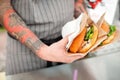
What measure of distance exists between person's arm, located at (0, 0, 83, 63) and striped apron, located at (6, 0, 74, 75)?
0.08 meters

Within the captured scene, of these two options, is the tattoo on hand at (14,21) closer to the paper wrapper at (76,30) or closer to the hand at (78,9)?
the paper wrapper at (76,30)

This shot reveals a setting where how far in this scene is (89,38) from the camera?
797 mm

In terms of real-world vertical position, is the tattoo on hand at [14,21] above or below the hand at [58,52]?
above

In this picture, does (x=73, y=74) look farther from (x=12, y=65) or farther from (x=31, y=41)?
(x=12, y=65)

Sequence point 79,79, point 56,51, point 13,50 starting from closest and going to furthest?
point 56,51
point 79,79
point 13,50

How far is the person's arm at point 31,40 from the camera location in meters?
0.77

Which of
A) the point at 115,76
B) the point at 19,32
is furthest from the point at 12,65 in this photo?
the point at 115,76

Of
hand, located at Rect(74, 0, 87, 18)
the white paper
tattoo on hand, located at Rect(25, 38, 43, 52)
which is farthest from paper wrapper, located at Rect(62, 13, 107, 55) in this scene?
hand, located at Rect(74, 0, 87, 18)

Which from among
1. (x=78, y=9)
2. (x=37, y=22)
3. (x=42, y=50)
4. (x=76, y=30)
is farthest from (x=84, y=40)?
(x=78, y=9)

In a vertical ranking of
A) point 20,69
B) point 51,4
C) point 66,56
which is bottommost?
point 20,69

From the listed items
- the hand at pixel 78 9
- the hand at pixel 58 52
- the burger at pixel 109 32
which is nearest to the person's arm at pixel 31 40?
the hand at pixel 58 52

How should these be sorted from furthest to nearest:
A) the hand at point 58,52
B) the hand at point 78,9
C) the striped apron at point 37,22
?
the hand at point 78,9 → the striped apron at point 37,22 → the hand at point 58,52

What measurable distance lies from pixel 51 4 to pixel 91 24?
21cm

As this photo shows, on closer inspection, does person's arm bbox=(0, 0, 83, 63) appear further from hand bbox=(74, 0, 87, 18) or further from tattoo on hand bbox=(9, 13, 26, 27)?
hand bbox=(74, 0, 87, 18)
